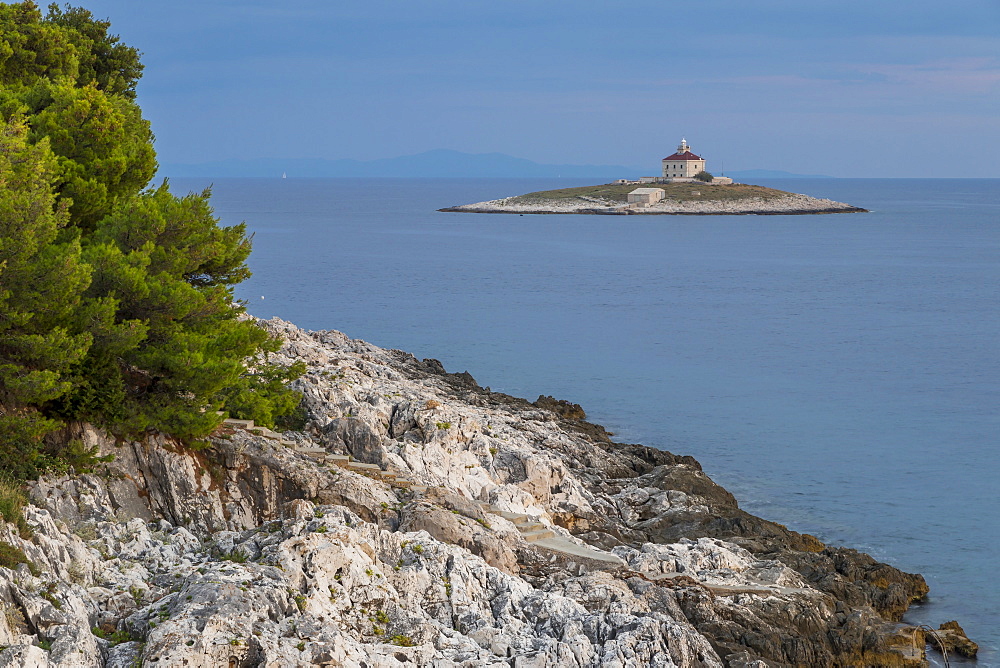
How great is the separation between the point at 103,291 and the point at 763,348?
37046mm

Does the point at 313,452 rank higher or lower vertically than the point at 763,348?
higher

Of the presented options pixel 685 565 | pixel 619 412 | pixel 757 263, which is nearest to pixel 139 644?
pixel 685 565

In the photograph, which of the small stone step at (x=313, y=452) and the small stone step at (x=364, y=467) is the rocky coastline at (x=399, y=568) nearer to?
the small stone step at (x=313, y=452)

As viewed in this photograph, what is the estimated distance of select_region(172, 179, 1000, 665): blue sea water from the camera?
24859 mm

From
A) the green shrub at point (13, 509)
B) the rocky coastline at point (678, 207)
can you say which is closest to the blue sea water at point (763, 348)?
the green shrub at point (13, 509)

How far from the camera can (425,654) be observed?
1291 centimetres

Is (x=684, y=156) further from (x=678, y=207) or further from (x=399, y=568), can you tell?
(x=399, y=568)

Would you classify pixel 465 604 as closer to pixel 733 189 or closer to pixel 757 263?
pixel 757 263

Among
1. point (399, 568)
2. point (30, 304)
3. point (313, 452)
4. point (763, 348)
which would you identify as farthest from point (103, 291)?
point (763, 348)

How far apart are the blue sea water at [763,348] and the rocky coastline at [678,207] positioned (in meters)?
48.0

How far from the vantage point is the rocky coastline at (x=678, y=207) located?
546 ft

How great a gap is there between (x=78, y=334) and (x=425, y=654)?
7374 millimetres

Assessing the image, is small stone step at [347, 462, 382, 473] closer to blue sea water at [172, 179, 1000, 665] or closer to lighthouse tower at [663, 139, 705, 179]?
blue sea water at [172, 179, 1000, 665]

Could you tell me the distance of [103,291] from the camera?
54.0ft
